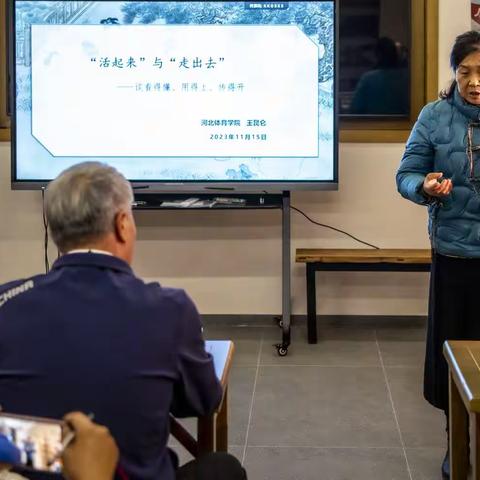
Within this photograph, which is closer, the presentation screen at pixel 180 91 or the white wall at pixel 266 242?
the presentation screen at pixel 180 91

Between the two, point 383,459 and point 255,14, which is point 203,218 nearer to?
point 255,14

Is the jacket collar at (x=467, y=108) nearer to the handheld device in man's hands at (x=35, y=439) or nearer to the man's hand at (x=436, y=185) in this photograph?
the man's hand at (x=436, y=185)

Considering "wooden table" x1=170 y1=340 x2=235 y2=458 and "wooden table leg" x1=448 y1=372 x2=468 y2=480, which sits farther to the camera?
"wooden table leg" x1=448 y1=372 x2=468 y2=480

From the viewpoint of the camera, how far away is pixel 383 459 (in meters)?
2.62

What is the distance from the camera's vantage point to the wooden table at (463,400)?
5.02 feet

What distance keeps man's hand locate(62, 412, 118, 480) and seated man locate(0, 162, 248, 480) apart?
0.49ft

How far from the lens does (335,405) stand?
10.3 feet

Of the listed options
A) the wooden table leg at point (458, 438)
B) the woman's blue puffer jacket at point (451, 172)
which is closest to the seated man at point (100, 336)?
the wooden table leg at point (458, 438)

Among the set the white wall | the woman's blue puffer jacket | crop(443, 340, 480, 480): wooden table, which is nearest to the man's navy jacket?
crop(443, 340, 480, 480): wooden table

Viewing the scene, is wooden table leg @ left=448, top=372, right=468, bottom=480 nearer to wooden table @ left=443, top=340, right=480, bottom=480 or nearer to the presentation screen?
wooden table @ left=443, top=340, right=480, bottom=480

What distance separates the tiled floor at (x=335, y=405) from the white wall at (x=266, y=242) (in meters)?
0.16

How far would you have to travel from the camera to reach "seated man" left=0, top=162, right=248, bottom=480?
46.4 inches

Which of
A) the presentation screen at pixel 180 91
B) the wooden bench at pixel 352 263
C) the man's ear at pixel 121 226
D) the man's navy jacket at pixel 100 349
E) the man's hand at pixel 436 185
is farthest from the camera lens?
the wooden bench at pixel 352 263

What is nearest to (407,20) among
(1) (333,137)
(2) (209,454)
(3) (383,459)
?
(1) (333,137)
